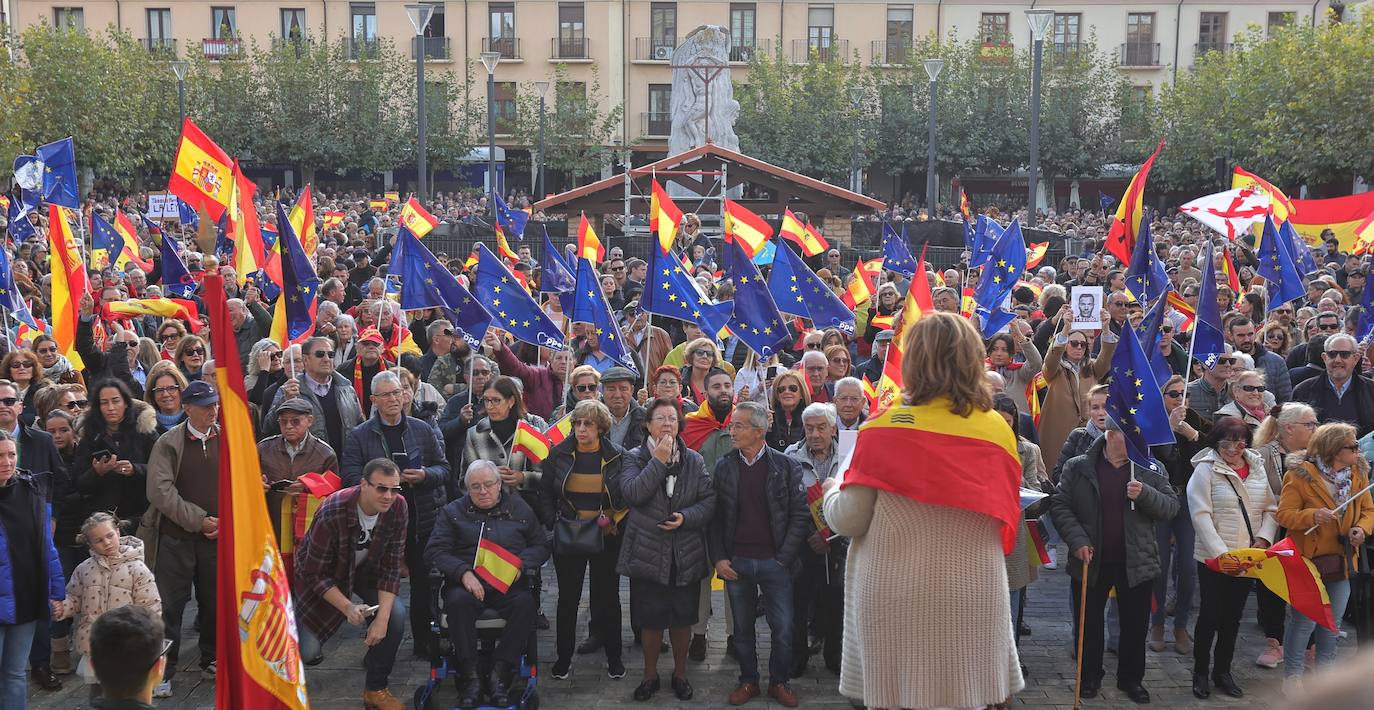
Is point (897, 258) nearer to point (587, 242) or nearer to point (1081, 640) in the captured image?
point (587, 242)

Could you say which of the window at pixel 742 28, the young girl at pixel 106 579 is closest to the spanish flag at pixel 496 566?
the young girl at pixel 106 579

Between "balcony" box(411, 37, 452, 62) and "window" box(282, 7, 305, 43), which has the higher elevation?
"window" box(282, 7, 305, 43)

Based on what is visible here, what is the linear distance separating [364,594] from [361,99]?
44.8 meters

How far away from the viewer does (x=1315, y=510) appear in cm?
709

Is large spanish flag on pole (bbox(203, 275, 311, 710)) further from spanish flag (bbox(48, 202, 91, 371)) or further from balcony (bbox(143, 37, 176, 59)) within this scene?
balcony (bbox(143, 37, 176, 59))

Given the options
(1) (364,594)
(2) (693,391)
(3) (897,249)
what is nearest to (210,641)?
(1) (364,594)

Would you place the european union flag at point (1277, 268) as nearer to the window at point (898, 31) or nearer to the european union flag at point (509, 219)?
the european union flag at point (509, 219)

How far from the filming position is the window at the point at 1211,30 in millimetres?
55906

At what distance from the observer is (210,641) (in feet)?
25.1

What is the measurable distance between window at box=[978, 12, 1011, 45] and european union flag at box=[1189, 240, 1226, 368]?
44.9 m

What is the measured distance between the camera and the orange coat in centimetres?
712

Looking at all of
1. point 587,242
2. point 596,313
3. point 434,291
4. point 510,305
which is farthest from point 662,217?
point 587,242

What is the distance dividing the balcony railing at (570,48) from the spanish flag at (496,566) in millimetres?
50097

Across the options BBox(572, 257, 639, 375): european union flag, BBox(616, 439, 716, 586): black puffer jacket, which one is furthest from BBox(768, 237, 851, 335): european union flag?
BBox(616, 439, 716, 586): black puffer jacket
